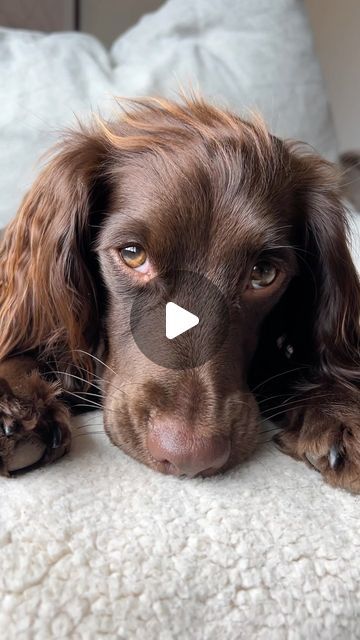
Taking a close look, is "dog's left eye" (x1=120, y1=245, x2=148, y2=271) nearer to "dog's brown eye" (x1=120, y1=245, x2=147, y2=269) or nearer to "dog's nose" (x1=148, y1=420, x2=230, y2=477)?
"dog's brown eye" (x1=120, y1=245, x2=147, y2=269)

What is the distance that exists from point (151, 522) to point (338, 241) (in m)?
0.79

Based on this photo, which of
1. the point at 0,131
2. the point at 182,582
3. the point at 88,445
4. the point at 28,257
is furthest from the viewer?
the point at 0,131

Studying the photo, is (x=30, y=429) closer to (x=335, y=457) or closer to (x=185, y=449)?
(x=185, y=449)

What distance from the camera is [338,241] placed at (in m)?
1.46

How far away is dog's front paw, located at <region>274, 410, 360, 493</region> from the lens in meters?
1.12

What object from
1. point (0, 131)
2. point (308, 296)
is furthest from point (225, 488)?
point (0, 131)

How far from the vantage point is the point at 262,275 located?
129 centimetres

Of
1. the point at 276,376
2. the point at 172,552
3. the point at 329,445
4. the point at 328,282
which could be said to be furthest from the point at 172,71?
the point at 172,552

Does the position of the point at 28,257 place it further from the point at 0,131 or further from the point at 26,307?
the point at 0,131

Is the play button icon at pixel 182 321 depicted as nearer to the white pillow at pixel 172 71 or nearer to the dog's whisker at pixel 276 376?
the dog's whisker at pixel 276 376

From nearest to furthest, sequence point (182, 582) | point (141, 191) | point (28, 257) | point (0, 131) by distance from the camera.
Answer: point (182, 582), point (141, 191), point (28, 257), point (0, 131)

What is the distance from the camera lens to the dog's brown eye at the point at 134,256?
1.24 m

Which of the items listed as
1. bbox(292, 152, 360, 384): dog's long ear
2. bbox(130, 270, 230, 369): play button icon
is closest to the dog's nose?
bbox(130, 270, 230, 369): play button icon

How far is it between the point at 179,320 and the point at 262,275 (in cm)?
22
